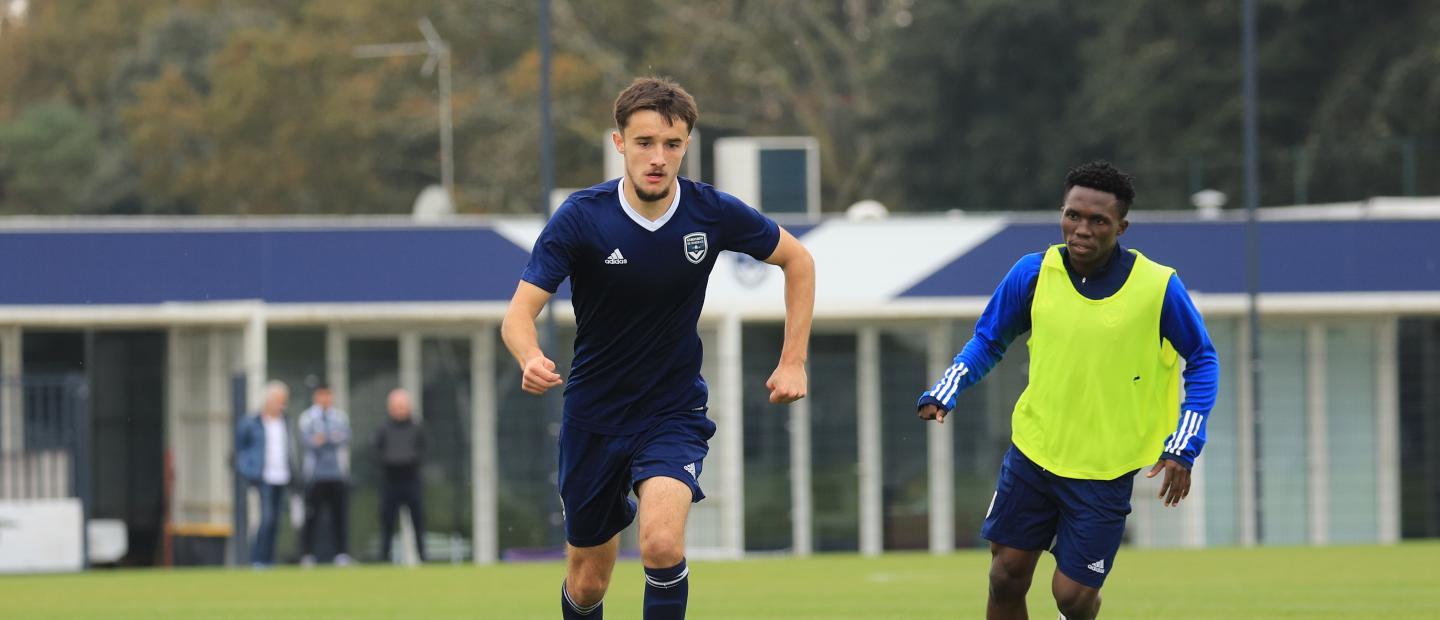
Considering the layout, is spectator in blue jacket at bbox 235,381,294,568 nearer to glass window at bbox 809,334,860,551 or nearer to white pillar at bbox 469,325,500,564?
white pillar at bbox 469,325,500,564

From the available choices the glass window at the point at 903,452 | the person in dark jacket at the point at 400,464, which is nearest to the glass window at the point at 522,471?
the person in dark jacket at the point at 400,464

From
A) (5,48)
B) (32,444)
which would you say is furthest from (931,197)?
(5,48)

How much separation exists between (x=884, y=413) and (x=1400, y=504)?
6152 millimetres

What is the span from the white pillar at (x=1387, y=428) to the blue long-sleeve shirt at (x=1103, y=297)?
64.6ft

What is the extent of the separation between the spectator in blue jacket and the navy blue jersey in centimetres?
1429

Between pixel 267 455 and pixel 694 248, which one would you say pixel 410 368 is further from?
pixel 694 248

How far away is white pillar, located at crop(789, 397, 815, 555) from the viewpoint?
1052 inches

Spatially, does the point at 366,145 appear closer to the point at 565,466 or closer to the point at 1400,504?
the point at 1400,504

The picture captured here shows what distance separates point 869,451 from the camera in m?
27.1

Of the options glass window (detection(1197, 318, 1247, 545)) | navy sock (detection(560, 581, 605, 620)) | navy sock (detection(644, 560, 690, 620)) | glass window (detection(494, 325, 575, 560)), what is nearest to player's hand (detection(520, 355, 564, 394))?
navy sock (detection(644, 560, 690, 620))

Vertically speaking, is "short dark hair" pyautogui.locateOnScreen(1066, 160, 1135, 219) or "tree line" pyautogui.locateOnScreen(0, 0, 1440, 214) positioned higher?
"tree line" pyautogui.locateOnScreen(0, 0, 1440, 214)

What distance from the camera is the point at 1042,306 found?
8734mm

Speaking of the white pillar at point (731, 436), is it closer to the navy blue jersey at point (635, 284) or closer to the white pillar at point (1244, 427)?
the white pillar at point (1244, 427)

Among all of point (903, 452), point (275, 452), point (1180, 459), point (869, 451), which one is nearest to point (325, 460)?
point (275, 452)
